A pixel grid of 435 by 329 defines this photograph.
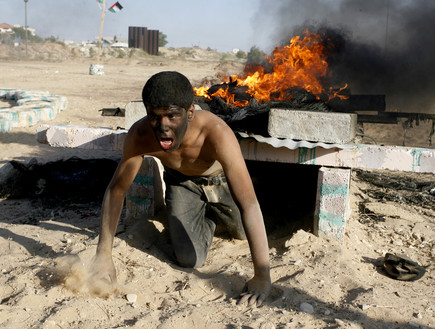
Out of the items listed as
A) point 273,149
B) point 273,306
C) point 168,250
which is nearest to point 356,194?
point 273,149

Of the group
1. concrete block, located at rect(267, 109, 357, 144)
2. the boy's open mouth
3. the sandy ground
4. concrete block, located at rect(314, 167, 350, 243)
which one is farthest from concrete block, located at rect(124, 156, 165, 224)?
concrete block, located at rect(314, 167, 350, 243)

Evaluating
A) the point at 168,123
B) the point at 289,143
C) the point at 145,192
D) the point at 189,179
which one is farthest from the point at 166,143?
the point at 145,192

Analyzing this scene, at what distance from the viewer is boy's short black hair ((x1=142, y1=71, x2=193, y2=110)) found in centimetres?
279

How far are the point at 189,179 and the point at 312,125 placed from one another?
113cm

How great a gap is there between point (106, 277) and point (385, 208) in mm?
3116

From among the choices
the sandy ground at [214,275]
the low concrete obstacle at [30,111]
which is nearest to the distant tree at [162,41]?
the low concrete obstacle at [30,111]

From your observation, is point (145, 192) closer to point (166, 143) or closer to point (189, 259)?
point (189, 259)

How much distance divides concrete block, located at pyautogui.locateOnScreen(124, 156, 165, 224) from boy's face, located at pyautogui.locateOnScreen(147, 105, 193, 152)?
54.1 inches

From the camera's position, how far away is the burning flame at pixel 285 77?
5605mm

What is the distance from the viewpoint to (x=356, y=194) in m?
5.53

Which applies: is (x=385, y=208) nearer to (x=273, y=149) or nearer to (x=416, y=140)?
(x=273, y=149)

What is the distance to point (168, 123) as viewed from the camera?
288 cm

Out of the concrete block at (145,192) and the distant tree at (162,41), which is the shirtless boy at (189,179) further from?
the distant tree at (162,41)

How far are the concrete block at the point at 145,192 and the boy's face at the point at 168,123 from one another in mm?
1374
